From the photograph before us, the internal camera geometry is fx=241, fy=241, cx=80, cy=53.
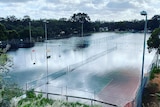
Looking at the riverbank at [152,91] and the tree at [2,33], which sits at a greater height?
the tree at [2,33]

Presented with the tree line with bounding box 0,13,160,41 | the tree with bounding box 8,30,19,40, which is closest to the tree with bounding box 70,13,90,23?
the tree line with bounding box 0,13,160,41

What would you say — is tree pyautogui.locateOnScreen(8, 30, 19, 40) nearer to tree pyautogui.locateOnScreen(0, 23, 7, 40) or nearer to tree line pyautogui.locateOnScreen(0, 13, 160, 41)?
tree line pyautogui.locateOnScreen(0, 13, 160, 41)

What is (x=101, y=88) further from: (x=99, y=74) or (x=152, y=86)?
(x=99, y=74)

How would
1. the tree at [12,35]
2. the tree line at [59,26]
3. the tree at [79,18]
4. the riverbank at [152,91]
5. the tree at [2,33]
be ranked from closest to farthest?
the riverbank at [152,91] → the tree at [2,33] → the tree at [12,35] → the tree line at [59,26] → the tree at [79,18]

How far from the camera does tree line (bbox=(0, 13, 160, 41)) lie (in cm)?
4388

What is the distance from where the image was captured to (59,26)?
56281 mm

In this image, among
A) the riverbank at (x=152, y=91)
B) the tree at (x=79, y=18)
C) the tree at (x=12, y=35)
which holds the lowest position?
the riverbank at (x=152, y=91)

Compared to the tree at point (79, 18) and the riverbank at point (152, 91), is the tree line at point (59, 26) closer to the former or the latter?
the tree at point (79, 18)

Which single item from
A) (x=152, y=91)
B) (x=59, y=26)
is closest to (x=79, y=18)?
(x=59, y=26)

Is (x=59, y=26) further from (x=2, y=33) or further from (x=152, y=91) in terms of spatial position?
(x=152, y=91)

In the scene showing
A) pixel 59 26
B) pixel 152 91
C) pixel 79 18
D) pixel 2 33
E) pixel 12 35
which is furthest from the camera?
pixel 79 18

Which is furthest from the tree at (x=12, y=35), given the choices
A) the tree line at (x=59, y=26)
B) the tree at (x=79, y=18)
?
the tree at (x=79, y=18)

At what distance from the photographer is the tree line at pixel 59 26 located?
1727 inches

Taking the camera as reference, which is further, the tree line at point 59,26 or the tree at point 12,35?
the tree line at point 59,26
